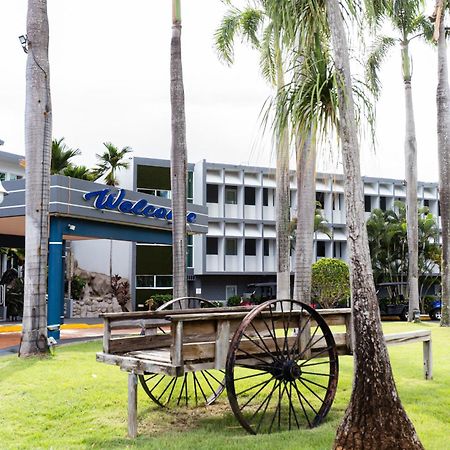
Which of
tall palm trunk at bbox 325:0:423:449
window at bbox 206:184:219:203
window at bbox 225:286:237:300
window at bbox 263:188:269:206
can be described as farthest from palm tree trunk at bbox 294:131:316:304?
window at bbox 263:188:269:206

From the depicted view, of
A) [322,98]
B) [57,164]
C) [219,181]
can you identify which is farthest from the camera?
[219,181]

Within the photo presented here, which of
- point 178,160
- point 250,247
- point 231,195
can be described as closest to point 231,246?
point 250,247

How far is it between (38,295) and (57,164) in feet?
61.4

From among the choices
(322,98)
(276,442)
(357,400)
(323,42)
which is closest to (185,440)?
(276,442)

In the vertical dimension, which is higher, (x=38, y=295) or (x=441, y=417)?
(x=38, y=295)

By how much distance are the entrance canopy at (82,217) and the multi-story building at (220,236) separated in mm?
12935

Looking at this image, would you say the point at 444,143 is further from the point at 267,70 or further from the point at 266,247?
the point at 266,247

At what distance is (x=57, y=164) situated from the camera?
3206 cm

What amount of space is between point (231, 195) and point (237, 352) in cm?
3558

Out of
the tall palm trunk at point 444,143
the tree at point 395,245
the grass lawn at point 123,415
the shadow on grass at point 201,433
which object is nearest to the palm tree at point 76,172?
the tall palm trunk at point 444,143

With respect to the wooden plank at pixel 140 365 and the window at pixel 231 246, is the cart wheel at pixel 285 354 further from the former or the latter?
the window at pixel 231 246

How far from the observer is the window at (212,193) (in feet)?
139

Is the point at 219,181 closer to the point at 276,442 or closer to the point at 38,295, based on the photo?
the point at 38,295

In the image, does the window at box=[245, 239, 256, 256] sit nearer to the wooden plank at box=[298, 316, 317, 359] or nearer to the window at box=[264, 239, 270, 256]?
the window at box=[264, 239, 270, 256]
